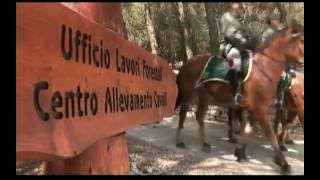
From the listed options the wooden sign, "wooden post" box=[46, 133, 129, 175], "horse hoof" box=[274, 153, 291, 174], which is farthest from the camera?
"horse hoof" box=[274, 153, 291, 174]

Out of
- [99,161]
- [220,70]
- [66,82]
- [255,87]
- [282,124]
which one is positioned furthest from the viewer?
[220,70]

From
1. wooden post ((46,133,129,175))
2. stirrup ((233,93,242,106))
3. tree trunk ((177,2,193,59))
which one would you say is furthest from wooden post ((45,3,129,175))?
stirrup ((233,93,242,106))

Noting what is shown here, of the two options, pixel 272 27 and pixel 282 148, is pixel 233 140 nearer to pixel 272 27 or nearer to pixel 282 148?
pixel 282 148

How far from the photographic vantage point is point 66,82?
0.46m

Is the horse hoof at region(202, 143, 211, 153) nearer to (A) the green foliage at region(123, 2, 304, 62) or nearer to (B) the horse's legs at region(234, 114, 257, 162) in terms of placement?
(B) the horse's legs at region(234, 114, 257, 162)

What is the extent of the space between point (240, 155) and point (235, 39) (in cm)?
20

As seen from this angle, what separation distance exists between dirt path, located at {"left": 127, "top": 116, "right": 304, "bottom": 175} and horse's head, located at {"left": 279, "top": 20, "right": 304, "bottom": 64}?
0.15 m

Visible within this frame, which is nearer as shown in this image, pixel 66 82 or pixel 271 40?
pixel 66 82

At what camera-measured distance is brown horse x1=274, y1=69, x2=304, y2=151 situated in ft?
2.39

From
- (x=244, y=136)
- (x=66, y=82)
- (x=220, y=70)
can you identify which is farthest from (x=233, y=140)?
(x=66, y=82)

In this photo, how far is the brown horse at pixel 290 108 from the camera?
2.39 ft

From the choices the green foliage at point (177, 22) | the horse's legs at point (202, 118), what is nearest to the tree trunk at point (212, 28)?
the green foliage at point (177, 22)

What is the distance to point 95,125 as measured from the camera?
1.75ft
